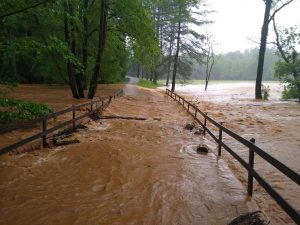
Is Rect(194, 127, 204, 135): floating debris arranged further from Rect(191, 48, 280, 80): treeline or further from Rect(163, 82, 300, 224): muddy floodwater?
Rect(191, 48, 280, 80): treeline

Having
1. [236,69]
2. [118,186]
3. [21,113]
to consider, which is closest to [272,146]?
[118,186]

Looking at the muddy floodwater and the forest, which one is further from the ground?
the forest

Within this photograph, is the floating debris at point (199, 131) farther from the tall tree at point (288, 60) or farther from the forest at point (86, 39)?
the tall tree at point (288, 60)

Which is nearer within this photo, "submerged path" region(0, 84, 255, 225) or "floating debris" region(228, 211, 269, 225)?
"floating debris" region(228, 211, 269, 225)

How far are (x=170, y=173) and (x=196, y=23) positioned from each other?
36.0 meters

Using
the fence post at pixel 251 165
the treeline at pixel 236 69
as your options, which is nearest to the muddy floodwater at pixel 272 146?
the fence post at pixel 251 165

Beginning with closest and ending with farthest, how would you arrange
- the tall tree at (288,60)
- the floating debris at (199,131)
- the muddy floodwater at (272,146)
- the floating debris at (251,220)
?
the floating debris at (251,220) < the muddy floodwater at (272,146) < the floating debris at (199,131) < the tall tree at (288,60)

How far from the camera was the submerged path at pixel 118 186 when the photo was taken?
4738mm

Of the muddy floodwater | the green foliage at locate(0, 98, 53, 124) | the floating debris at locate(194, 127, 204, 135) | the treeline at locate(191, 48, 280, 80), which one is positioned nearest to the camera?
the muddy floodwater

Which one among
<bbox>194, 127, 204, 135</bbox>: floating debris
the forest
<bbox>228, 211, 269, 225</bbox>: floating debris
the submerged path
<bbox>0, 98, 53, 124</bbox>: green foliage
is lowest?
Answer: the submerged path

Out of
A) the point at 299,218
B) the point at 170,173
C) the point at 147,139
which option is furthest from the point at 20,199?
the point at 147,139

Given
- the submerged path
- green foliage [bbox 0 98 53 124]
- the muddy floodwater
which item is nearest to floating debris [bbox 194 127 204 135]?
the muddy floodwater

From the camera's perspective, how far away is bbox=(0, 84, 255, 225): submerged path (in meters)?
4.74

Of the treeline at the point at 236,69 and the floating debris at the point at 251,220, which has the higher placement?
the treeline at the point at 236,69
